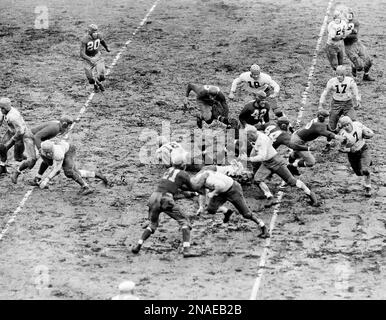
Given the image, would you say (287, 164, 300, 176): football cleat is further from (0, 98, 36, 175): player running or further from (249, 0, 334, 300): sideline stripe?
(0, 98, 36, 175): player running

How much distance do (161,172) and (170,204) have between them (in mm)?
3847

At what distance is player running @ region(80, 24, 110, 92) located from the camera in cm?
2580

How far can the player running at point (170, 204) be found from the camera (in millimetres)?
18422

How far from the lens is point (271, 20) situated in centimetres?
3078

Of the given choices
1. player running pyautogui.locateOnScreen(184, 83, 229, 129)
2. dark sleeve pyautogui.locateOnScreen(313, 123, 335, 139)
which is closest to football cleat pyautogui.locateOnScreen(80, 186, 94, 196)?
player running pyautogui.locateOnScreen(184, 83, 229, 129)

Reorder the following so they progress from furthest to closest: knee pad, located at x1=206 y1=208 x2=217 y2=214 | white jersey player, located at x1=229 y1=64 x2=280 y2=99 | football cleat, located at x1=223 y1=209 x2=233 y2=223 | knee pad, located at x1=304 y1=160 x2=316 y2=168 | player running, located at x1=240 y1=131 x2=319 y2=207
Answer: white jersey player, located at x1=229 y1=64 x2=280 y2=99 → knee pad, located at x1=304 y1=160 x2=316 y2=168 → player running, located at x1=240 y1=131 x2=319 y2=207 → football cleat, located at x1=223 y1=209 x2=233 y2=223 → knee pad, located at x1=206 y1=208 x2=217 y2=214

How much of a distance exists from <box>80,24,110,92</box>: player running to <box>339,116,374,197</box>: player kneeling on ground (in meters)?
7.95

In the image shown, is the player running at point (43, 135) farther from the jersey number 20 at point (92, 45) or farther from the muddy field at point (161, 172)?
the jersey number 20 at point (92, 45)

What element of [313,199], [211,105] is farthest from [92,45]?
[313,199]

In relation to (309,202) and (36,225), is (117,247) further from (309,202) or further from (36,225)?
(309,202)

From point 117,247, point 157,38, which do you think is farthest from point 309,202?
point 157,38

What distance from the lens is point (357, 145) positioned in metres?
20.5

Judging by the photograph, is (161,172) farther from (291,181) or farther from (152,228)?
(152,228)

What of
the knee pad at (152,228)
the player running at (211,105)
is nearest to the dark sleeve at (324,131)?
the player running at (211,105)
